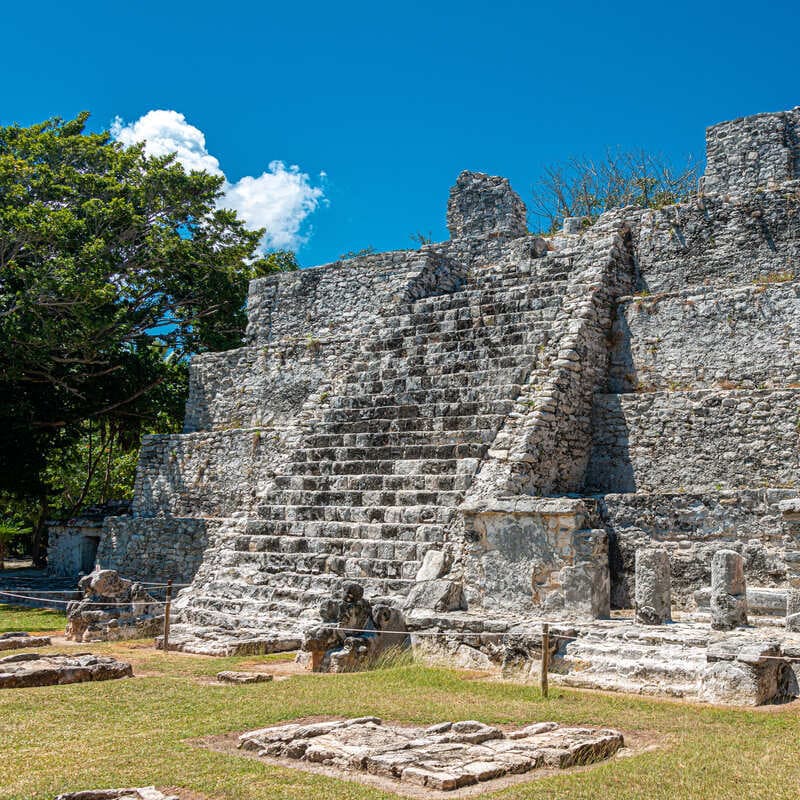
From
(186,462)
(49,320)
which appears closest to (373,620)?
(186,462)

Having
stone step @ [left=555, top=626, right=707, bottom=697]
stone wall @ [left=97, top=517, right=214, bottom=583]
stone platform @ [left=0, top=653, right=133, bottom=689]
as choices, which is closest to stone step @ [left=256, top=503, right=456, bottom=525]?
stone step @ [left=555, top=626, right=707, bottom=697]

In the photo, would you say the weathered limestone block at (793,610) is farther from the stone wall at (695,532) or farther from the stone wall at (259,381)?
the stone wall at (259,381)

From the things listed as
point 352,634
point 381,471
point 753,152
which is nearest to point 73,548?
point 381,471

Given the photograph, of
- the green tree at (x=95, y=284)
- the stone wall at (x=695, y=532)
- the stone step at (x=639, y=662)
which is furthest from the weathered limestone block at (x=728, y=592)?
the green tree at (x=95, y=284)

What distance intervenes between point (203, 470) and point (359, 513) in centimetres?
590

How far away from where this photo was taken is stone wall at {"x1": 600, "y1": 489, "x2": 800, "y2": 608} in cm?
905

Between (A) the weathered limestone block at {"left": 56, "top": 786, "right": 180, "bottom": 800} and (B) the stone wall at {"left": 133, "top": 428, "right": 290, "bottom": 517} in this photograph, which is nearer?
(A) the weathered limestone block at {"left": 56, "top": 786, "right": 180, "bottom": 800}

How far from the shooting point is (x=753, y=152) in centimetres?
1462

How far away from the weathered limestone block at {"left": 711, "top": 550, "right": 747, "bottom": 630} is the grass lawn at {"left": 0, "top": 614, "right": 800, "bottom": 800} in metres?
1.49

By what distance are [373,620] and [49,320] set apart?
433 inches

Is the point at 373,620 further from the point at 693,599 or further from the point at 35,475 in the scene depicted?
the point at 35,475

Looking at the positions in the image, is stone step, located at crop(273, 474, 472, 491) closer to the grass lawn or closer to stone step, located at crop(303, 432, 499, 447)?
stone step, located at crop(303, 432, 499, 447)

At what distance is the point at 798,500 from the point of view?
834 cm

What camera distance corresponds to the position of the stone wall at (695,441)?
1023 cm
